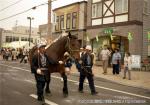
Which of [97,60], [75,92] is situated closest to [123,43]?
[97,60]

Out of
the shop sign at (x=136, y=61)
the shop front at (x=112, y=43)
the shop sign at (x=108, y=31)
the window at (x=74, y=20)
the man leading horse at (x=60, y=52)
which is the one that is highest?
the window at (x=74, y=20)

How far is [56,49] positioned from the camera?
39.1ft

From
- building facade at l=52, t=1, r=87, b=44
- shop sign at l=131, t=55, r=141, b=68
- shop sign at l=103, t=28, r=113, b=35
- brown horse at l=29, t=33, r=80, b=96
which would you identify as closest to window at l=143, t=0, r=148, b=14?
shop sign at l=103, t=28, r=113, b=35

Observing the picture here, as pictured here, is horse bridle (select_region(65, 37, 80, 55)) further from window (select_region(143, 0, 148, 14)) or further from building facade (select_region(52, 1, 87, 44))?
building facade (select_region(52, 1, 87, 44))

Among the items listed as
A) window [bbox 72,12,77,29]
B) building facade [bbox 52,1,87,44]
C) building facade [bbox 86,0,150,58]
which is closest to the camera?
building facade [bbox 86,0,150,58]

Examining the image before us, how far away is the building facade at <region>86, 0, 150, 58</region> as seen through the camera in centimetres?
2938

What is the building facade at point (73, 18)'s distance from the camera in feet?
123

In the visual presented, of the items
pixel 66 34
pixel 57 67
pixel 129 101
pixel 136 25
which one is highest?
pixel 136 25

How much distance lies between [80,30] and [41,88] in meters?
27.7

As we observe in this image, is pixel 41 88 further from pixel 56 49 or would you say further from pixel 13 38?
pixel 13 38

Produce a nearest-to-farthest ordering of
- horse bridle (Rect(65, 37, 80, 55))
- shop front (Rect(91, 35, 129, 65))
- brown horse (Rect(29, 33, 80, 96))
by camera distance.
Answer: brown horse (Rect(29, 33, 80, 96)) → horse bridle (Rect(65, 37, 80, 55)) → shop front (Rect(91, 35, 129, 65))

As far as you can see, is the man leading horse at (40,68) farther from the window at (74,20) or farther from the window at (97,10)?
the window at (74,20)

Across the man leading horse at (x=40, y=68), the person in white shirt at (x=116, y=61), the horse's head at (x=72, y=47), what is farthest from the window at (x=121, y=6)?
the man leading horse at (x=40, y=68)

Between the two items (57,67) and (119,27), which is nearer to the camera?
(57,67)
